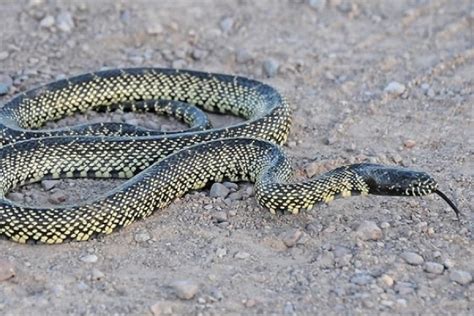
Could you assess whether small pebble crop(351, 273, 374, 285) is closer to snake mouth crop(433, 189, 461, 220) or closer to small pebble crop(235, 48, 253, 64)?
snake mouth crop(433, 189, 461, 220)

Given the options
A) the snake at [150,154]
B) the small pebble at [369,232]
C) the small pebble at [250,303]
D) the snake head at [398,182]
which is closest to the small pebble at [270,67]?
the snake at [150,154]

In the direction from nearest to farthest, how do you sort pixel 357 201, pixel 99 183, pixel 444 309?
1. pixel 444 309
2. pixel 357 201
3. pixel 99 183

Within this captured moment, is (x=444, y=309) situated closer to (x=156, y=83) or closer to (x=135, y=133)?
(x=135, y=133)

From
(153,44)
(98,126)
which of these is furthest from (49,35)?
(98,126)

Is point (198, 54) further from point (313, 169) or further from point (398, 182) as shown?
point (398, 182)

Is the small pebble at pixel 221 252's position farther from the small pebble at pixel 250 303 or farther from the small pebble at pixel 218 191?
the small pebble at pixel 218 191

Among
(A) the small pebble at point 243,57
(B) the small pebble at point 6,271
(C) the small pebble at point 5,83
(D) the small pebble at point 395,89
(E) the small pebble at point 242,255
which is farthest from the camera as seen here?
(A) the small pebble at point 243,57
